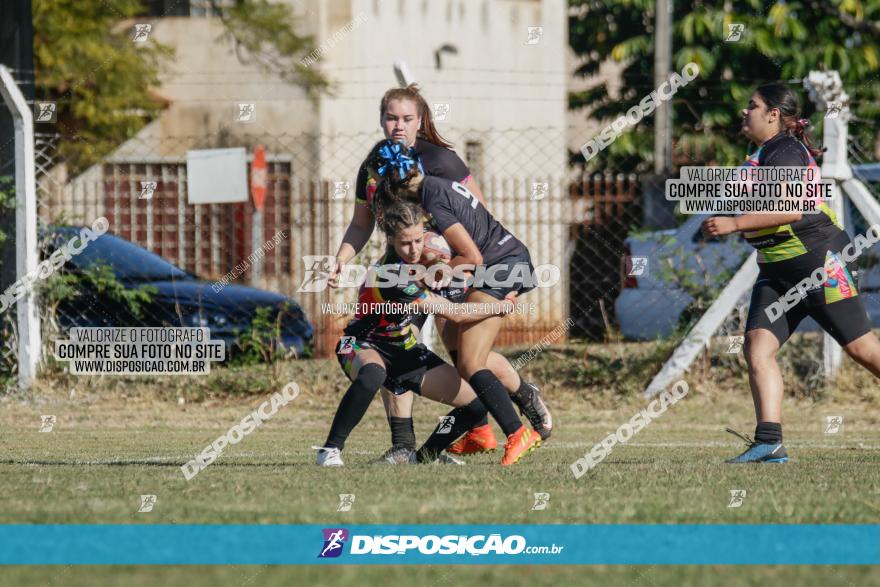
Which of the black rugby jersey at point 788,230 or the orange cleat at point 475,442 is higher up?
the black rugby jersey at point 788,230

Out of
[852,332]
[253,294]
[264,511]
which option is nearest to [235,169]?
[253,294]

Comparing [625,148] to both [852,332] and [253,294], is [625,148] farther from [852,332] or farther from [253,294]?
[852,332]

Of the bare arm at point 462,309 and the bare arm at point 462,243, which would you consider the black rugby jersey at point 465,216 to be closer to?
the bare arm at point 462,243

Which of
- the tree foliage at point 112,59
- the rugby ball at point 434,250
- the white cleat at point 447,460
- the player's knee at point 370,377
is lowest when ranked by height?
the white cleat at point 447,460

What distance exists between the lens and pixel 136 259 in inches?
502

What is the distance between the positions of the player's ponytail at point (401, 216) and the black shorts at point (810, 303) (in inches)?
72.9

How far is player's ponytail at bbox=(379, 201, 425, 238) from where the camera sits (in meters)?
6.57

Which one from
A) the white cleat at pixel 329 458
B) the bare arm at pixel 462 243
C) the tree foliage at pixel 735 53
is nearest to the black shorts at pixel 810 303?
the bare arm at pixel 462 243

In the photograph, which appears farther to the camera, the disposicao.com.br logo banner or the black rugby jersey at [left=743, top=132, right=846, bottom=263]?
the black rugby jersey at [left=743, top=132, right=846, bottom=263]

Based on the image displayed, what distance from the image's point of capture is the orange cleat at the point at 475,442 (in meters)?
7.29

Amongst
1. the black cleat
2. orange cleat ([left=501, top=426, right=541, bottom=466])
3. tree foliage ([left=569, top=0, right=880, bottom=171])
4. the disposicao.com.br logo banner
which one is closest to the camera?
the disposicao.com.br logo banner

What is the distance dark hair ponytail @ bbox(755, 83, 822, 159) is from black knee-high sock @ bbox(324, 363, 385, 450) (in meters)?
2.40

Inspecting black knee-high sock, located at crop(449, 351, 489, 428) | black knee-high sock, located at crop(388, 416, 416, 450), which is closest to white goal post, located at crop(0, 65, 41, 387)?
black knee-high sock, located at crop(388, 416, 416, 450)

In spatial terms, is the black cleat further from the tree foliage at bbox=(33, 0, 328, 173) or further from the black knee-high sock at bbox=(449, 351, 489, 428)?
the tree foliage at bbox=(33, 0, 328, 173)
